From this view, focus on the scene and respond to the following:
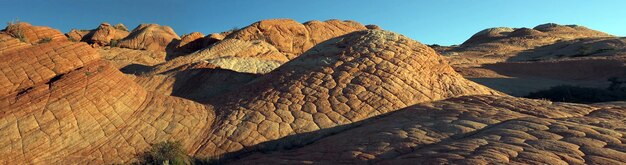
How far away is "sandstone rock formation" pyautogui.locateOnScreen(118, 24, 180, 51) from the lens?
28688 mm

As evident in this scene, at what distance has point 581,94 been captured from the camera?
13.3m

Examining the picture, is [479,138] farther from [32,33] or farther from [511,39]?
[511,39]

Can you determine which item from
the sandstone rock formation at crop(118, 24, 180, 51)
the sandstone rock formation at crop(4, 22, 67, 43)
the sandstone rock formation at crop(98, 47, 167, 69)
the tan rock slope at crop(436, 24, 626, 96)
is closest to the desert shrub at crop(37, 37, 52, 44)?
the sandstone rock formation at crop(4, 22, 67, 43)

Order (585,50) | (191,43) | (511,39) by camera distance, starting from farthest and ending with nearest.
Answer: (511,39) → (191,43) → (585,50)

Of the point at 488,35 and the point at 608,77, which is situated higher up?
the point at 488,35

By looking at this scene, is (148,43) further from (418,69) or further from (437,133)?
(437,133)

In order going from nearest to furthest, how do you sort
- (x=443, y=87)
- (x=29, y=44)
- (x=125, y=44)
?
1. (x=29, y=44)
2. (x=443, y=87)
3. (x=125, y=44)

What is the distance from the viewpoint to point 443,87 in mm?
10320

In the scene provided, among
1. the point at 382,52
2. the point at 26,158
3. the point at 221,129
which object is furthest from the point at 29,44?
the point at 382,52

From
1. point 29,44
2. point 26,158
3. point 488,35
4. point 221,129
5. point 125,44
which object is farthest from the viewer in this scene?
point 488,35

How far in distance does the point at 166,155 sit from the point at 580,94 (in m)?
11.7

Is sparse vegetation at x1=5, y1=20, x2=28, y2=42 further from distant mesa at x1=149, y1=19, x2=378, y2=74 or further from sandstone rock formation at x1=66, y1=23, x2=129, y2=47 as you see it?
sandstone rock formation at x1=66, y1=23, x2=129, y2=47

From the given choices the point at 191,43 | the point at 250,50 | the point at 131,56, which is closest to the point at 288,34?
the point at 250,50

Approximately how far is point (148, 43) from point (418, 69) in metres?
22.4
